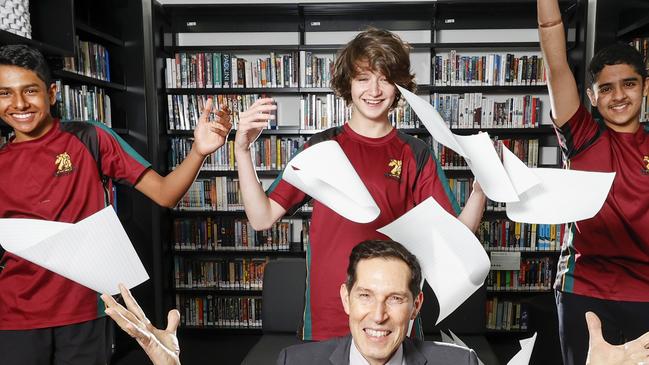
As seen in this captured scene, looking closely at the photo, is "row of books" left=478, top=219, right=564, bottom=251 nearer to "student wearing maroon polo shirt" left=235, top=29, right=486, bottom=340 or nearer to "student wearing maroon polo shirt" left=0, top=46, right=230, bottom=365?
"student wearing maroon polo shirt" left=235, top=29, right=486, bottom=340

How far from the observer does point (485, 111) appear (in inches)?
151

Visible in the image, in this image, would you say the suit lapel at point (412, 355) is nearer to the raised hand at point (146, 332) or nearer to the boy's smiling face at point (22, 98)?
the raised hand at point (146, 332)

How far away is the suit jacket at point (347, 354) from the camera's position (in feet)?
3.82

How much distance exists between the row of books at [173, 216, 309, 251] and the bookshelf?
4 cm

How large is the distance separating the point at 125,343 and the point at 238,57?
2.38 m

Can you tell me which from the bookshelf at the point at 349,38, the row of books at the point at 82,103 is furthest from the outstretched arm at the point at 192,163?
the bookshelf at the point at 349,38

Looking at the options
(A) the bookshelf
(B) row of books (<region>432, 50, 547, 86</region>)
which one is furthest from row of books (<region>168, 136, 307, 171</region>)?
(B) row of books (<region>432, 50, 547, 86</region>)

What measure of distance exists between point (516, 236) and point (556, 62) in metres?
2.99

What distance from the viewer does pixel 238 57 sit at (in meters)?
3.99

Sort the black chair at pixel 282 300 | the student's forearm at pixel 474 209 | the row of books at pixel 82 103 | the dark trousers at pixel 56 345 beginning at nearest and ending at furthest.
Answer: the student's forearm at pixel 474 209 < the dark trousers at pixel 56 345 < the black chair at pixel 282 300 < the row of books at pixel 82 103

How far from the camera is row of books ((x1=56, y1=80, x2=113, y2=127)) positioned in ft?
9.18

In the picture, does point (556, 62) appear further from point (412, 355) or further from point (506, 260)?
point (506, 260)

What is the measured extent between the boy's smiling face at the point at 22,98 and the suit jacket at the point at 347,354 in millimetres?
972

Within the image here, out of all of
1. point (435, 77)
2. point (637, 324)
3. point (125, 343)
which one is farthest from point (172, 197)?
point (435, 77)
